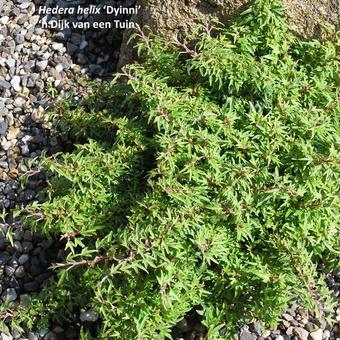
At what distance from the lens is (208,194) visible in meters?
3.55

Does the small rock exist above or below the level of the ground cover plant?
below

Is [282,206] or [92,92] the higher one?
[92,92]

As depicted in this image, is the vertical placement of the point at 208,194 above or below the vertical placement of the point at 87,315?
above

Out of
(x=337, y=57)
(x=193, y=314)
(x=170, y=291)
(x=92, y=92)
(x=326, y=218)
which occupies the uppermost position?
(x=337, y=57)

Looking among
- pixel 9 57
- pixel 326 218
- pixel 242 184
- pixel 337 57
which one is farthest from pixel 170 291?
pixel 9 57

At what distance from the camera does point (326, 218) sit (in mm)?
3518

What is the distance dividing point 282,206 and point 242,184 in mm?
217

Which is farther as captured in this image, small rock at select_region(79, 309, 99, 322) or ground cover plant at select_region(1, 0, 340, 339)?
small rock at select_region(79, 309, 99, 322)

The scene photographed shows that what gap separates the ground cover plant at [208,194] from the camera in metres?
3.40

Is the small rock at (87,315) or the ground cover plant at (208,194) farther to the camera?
the small rock at (87,315)

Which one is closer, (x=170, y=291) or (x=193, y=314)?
(x=170, y=291)

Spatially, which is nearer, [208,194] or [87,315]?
[208,194]

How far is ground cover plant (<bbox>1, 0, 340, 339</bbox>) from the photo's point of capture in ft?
11.2

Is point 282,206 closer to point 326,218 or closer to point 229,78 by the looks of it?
point 326,218
